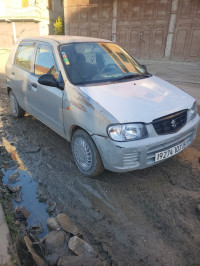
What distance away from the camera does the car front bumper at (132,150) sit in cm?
251

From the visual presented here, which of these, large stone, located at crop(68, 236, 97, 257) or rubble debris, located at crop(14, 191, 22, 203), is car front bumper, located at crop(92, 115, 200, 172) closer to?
large stone, located at crop(68, 236, 97, 257)

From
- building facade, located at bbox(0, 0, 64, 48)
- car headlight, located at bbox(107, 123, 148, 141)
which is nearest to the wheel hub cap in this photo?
car headlight, located at bbox(107, 123, 148, 141)

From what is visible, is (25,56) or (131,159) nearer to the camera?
(131,159)

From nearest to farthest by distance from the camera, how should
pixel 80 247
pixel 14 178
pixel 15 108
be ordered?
1. pixel 80 247
2. pixel 14 178
3. pixel 15 108

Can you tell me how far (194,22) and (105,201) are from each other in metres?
12.9

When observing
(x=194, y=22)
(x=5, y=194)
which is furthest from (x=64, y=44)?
(x=194, y=22)

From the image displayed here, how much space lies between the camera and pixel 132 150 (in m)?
2.51

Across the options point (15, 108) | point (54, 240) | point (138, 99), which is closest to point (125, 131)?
point (138, 99)

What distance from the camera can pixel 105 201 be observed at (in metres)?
2.79

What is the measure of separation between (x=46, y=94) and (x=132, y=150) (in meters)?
1.83

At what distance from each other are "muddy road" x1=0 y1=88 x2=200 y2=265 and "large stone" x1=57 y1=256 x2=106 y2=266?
8.4 inches

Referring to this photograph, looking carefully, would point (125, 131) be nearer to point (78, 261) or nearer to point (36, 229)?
point (78, 261)

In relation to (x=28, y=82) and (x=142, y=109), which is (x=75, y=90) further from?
(x=28, y=82)

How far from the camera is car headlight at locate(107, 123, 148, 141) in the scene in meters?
2.51
